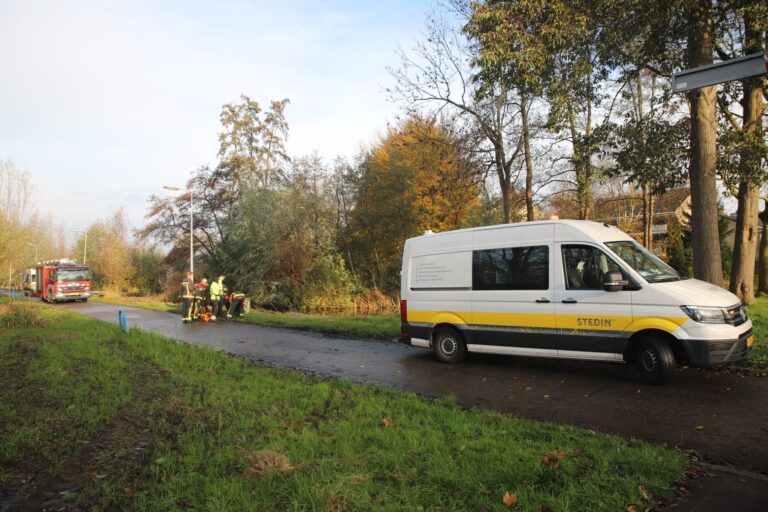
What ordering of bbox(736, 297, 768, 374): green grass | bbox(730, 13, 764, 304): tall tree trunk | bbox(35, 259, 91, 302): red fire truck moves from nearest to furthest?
bbox(736, 297, 768, 374): green grass → bbox(730, 13, 764, 304): tall tree trunk → bbox(35, 259, 91, 302): red fire truck

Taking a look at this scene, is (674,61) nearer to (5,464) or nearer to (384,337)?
(384,337)

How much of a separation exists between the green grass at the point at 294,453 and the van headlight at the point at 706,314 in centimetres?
272

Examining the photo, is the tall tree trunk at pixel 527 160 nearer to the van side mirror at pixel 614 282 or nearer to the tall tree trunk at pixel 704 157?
the tall tree trunk at pixel 704 157

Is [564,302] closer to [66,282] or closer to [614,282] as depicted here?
[614,282]

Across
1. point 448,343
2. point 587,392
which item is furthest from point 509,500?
point 448,343

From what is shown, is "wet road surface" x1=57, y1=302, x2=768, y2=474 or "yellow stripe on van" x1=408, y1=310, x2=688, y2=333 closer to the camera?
"wet road surface" x1=57, y1=302, x2=768, y2=474

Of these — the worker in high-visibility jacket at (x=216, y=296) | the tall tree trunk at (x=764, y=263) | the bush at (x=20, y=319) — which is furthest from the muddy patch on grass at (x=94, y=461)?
the tall tree trunk at (x=764, y=263)

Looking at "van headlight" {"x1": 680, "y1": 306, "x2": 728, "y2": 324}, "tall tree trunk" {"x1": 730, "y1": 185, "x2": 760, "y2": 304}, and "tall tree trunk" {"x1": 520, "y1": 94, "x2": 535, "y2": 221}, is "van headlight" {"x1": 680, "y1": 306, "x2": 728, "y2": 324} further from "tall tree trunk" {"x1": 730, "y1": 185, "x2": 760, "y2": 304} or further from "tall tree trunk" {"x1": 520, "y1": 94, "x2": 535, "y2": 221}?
"tall tree trunk" {"x1": 520, "y1": 94, "x2": 535, "y2": 221}

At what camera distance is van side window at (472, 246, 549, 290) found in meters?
7.71

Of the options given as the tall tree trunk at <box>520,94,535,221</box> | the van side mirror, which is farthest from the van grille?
the tall tree trunk at <box>520,94,535,221</box>

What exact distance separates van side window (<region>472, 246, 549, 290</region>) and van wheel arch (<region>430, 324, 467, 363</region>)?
3.25ft

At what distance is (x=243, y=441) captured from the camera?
15.6 ft

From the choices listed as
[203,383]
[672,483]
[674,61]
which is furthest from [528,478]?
[674,61]

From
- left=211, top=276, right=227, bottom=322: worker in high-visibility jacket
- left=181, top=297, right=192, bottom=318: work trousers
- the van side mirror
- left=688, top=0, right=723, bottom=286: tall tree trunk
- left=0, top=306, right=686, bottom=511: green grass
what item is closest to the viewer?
left=0, top=306, right=686, bottom=511: green grass
